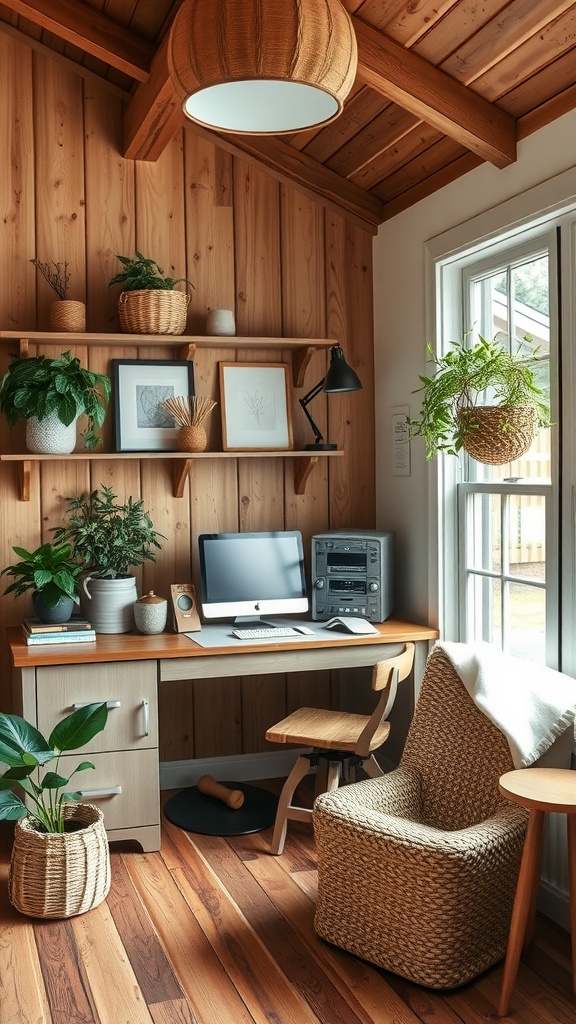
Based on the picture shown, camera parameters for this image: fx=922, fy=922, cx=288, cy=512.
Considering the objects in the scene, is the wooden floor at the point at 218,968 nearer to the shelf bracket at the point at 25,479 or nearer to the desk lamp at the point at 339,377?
the shelf bracket at the point at 25,479

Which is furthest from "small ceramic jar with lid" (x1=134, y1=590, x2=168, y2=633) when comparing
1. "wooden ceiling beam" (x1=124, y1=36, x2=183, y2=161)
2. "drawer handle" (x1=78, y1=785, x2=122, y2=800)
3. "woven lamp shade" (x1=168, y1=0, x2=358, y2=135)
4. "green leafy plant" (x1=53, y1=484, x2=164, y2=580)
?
"woven lamp shade" (x1=168, y1=0, x2=358, y2=135)

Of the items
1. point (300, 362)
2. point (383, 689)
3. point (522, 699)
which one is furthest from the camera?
point (300, 362)

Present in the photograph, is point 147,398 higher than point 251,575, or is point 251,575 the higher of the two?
point 147,398

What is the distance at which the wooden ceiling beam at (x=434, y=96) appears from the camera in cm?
276

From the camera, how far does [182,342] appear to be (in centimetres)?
362

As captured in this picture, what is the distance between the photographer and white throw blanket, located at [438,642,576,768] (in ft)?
8.32

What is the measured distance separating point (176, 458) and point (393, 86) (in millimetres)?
1554

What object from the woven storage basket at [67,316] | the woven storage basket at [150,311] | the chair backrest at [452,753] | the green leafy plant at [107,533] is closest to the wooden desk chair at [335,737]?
the chair backrest at [452,753]

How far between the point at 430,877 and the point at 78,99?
10.2 ft

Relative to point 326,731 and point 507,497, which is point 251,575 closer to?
point 326,731

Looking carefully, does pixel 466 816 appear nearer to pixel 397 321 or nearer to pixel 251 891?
pixel 251 891

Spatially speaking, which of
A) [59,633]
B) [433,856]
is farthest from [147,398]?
[433,856]

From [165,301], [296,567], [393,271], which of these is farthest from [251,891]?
[393,271]

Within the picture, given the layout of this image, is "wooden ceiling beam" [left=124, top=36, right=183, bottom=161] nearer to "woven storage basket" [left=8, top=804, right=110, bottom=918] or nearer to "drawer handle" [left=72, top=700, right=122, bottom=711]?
"drawer handle" [left=72, top=700, right=122, bottom=711]
